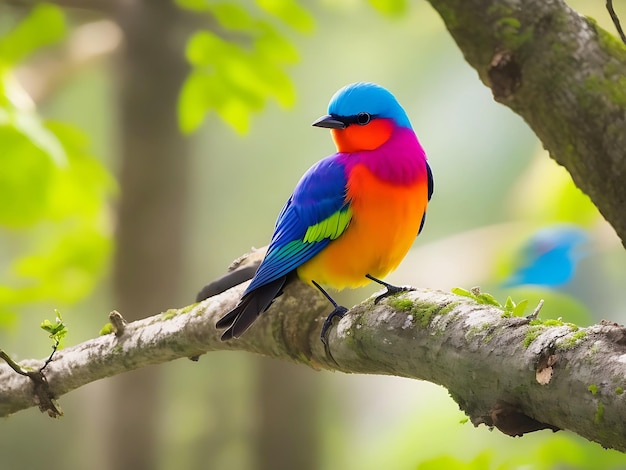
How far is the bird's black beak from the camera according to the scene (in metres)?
1.26

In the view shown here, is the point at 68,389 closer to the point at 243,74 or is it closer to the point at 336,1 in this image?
the point at 243,74

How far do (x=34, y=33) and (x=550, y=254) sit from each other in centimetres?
155

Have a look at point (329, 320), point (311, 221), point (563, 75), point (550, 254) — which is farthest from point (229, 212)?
point (563, 75)

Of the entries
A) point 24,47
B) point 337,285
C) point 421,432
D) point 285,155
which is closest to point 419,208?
point 337,285

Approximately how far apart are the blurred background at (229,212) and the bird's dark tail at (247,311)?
337mm

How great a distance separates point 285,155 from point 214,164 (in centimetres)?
38

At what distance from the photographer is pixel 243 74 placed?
1667mm

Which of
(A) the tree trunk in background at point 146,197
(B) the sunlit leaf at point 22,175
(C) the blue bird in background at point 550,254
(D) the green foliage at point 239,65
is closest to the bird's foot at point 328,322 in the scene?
(D) the green foliage at point 239,65

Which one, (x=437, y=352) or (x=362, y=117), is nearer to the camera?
(x=437, y=352)

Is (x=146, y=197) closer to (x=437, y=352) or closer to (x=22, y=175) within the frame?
(x=22, y=175)

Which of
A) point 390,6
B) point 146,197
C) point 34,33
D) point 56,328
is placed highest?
point 34,33

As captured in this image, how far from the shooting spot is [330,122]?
1.27 m

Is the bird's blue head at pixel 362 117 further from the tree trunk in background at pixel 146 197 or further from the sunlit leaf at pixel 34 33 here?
the tree trunk in background at pixel 146 197

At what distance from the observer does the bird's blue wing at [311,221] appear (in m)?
1.24
